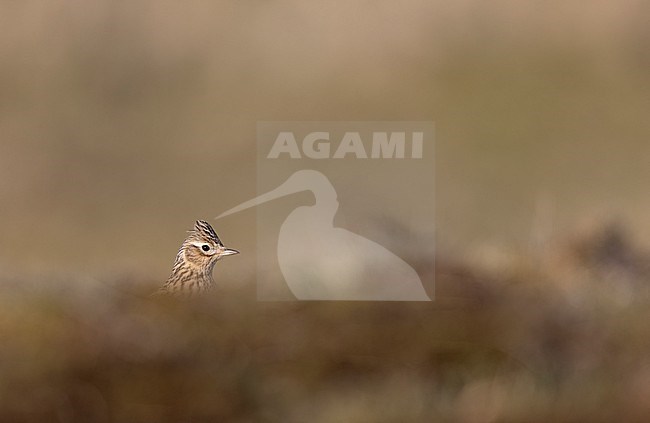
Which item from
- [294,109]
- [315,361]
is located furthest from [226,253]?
[294,109]

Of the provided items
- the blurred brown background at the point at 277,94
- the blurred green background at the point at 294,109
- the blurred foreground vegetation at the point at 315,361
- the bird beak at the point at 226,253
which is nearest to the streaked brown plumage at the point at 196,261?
the bird beak at the point at 226,253

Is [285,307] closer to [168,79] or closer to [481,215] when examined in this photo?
[481,215]

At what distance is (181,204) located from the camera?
39.0 ft

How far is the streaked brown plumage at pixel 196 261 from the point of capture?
4.13 metres

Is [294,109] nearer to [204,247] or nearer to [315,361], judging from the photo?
[204,247]

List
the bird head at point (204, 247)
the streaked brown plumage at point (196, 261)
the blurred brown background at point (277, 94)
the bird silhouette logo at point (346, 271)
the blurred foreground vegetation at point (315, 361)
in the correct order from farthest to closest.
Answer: the blurred brown background at point (277, 94)
the bird head at point (204, 247)
the streaked brown plumage at point (196, 261)
the bird silhouette logo at point (346, 271)
the blurred foreground vegetation at point (315, 361)

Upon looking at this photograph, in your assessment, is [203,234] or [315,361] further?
[203,234]

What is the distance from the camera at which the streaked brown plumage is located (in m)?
4.13

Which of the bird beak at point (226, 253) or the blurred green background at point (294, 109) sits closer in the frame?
the bird beak at point (226, 253)

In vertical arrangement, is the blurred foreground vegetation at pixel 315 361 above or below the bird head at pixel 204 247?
below

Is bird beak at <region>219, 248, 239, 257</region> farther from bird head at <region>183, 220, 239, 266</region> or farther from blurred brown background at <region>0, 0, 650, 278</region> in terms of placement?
blurred brown background at <region>0, 0, 650, 278</region>

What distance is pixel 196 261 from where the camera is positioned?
14.8 feet

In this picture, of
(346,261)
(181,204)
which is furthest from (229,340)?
(181,204)

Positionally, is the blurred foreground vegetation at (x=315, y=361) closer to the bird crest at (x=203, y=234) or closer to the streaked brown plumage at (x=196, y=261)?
the streaked brown plumage at (x=196, y=261)
